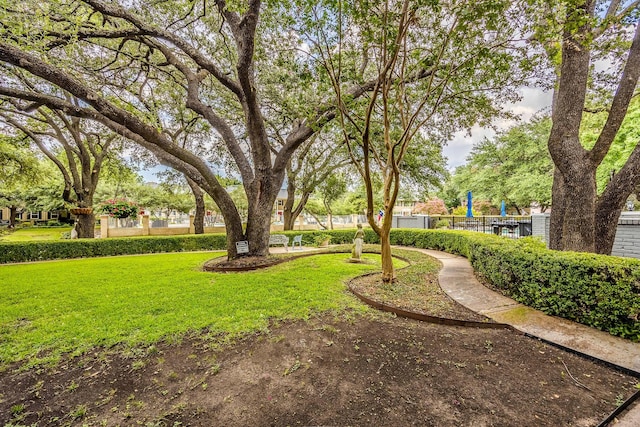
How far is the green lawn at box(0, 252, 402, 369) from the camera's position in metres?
3.42

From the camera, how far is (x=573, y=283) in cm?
354

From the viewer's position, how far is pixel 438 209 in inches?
981

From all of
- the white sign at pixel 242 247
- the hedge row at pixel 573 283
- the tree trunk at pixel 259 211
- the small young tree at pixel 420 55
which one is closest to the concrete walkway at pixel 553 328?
the hedge row at pixel 573 283

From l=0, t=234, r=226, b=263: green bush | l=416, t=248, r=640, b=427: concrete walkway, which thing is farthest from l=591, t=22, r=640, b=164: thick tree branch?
l=0, t=234, r=226, b=263: green bush

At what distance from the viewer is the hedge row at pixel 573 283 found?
120 inches

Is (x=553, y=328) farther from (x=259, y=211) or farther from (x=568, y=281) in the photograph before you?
(x=259, y=211)

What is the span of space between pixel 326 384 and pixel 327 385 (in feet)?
0.05

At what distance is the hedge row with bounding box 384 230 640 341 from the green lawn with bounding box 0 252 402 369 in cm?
269

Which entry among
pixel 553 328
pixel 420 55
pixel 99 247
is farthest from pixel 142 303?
pixel 99 247

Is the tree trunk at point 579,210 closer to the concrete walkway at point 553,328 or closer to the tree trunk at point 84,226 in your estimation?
the concrete walkway at point 553,328

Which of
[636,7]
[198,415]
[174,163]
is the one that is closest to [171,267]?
[174,163]

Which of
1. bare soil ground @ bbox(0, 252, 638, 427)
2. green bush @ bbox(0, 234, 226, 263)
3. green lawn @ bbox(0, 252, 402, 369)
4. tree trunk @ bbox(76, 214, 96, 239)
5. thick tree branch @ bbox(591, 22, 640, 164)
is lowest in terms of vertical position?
bare soil ground @ bbox(0, 252, 638, 427)

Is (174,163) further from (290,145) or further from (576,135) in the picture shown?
(576,135)

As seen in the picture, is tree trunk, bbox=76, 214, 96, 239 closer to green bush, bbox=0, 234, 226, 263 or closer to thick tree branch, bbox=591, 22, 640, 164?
green bush, bbox=0, 234, 226, 263
